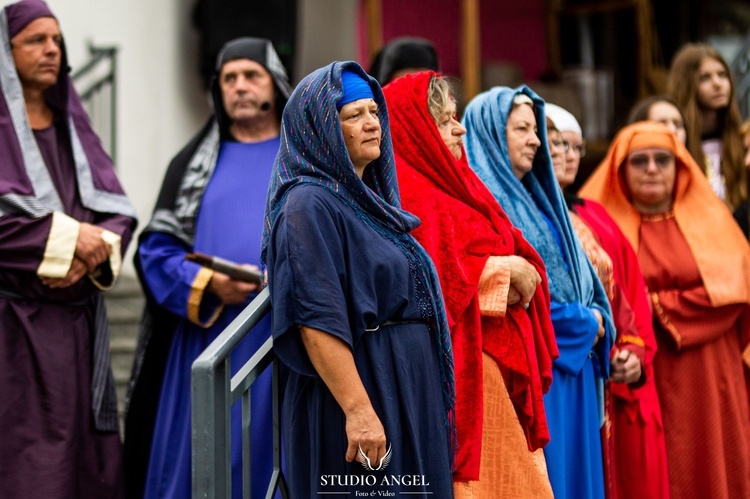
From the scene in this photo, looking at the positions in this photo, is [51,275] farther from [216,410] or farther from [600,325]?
[600,325]

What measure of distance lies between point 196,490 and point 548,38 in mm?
8256

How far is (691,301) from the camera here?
4527mm

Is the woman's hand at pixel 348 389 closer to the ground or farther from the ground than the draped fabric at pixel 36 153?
closer to the ground

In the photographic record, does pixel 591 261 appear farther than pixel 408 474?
Yes

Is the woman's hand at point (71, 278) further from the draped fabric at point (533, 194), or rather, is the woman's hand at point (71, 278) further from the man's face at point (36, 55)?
the draped fabric at point (533, 194)

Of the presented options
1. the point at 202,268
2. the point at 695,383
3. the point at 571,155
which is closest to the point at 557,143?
the point at 571,155

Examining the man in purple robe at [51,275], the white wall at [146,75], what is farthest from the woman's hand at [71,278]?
the white wall at [146,75]

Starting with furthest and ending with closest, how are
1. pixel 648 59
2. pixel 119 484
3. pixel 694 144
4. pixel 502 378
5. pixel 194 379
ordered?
pixel 648 59 → pixel 694 144 → pixel 119 484 → pixel 502 378 → pixel 194 379

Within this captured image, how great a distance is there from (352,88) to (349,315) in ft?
2.06

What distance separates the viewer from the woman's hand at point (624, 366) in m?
4.16

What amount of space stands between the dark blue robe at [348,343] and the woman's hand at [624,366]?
128 cm

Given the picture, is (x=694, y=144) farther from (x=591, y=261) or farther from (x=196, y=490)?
(x=196, y=490)

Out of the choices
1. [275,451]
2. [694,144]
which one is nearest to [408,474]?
[275,451]

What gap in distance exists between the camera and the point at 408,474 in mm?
2961
